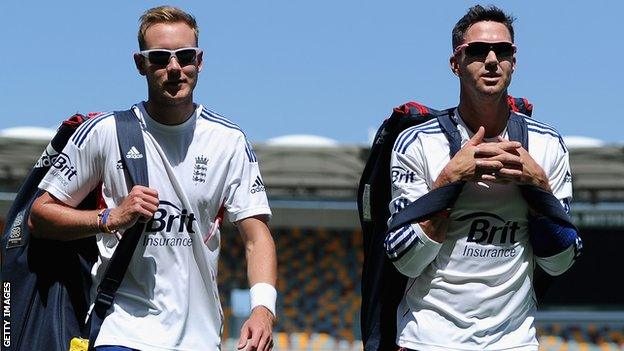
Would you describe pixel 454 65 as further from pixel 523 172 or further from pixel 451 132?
pixel 523 172

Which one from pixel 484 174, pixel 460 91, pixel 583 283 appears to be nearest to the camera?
pixel 484 174

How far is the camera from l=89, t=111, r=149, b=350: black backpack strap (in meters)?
4.23

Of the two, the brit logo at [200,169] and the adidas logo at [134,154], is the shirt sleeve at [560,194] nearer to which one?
the brit logo at [200,169]

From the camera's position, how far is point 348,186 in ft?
81.9

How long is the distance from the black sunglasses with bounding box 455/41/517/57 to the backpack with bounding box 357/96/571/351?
0.83ft

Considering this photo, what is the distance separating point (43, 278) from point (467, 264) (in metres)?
1.65

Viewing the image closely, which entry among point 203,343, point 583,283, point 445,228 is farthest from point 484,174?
point 583,283

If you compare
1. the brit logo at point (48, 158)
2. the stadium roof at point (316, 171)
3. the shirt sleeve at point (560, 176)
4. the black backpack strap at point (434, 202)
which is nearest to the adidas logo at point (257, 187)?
the black backpack strap at point (434, 202)

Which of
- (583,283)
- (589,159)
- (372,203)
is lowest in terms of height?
(583,283)

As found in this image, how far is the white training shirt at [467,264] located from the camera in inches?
164

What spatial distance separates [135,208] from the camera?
4.02m

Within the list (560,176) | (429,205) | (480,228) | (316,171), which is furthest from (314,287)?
(429,205)

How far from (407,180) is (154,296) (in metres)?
0.96

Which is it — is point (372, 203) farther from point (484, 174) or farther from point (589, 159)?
point (589, 159)
